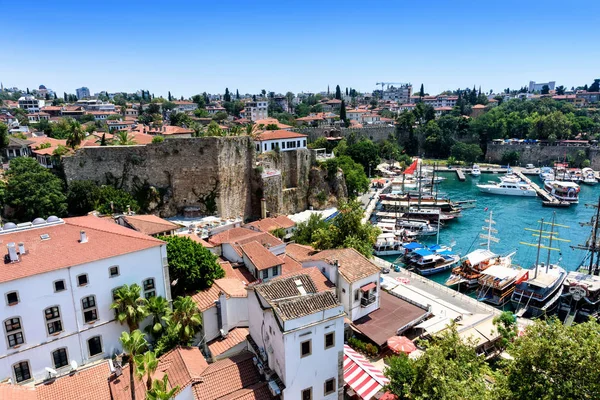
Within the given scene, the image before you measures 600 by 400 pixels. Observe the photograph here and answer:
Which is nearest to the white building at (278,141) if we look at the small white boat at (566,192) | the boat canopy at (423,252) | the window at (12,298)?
the boat canopy at (423,252)

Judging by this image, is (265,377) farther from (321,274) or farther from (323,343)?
(321,274)

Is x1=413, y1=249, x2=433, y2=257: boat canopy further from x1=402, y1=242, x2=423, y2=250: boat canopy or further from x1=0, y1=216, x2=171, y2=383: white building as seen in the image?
x1=0, y1=216, x2=171, y2=383: white building

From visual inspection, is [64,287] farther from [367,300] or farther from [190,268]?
[367,300]

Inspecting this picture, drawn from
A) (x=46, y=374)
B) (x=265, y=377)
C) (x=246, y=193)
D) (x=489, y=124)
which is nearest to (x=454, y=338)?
(x=265, y=377)

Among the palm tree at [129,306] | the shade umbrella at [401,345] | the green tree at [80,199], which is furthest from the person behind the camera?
the green tree at [80,199]

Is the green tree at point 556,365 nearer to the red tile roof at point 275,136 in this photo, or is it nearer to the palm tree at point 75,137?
the palm tree at point 75,137
